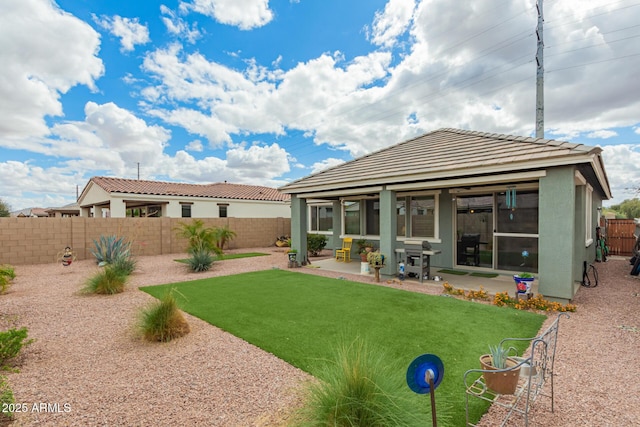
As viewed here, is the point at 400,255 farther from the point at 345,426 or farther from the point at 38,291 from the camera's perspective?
the point at 38,291

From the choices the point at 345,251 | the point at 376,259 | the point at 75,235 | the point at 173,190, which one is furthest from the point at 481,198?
the point at 173,190

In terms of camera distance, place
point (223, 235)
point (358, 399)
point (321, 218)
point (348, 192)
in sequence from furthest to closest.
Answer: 1. point (321, 218)
2. point (223, 235)
3. point (348, 192)
4. point (358, 399)

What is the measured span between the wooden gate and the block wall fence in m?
20.4

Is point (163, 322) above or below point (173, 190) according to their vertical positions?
below

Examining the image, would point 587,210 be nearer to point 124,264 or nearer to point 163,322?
point 163,322

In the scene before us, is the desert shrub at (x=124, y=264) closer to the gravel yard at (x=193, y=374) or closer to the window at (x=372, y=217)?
the gravel yard at (x=193, y=374)

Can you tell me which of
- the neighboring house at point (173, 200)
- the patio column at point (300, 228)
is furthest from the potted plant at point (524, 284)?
the neighboring house at point (173, 200)

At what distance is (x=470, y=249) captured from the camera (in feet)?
29.8

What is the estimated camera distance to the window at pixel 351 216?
39.4ft

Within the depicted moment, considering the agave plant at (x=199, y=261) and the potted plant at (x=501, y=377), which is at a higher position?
the potted plant at (x=501, y=377)

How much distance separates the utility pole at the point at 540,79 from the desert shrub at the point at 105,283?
47.1 feet

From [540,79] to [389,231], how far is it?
895cm

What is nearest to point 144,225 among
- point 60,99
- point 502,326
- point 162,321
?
point 60,99

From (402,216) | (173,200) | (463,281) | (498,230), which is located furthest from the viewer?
(173,200)
